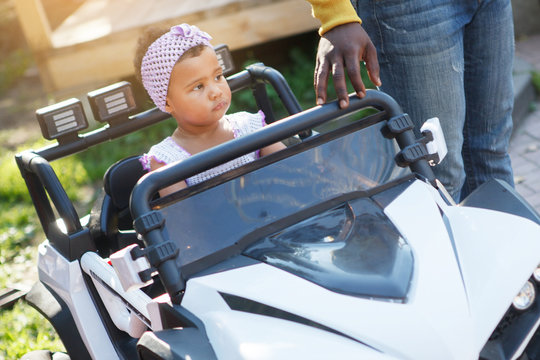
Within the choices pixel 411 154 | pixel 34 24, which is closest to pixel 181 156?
pixel 411 154

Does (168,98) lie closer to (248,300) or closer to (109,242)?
(109,242)

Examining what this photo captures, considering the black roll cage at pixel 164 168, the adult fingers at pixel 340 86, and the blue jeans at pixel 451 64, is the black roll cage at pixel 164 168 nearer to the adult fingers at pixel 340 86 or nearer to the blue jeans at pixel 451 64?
the adult fingers at pixel 340 86

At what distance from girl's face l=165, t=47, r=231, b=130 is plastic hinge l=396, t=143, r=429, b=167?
0.70 m

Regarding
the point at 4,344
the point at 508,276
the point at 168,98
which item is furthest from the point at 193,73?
the point at 4,344

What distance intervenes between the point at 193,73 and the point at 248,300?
3.24 ft

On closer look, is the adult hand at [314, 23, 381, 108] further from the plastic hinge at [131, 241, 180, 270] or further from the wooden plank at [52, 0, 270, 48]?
the wooden plank at [52, 0, 270, 48]

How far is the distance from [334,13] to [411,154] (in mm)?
482

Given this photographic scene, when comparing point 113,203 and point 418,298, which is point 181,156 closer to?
point 113,203

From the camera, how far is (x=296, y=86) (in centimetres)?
574

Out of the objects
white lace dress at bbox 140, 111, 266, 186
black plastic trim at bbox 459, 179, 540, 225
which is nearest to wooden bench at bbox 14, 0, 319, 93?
white lace dress at bbox 140, 111, 266, 186

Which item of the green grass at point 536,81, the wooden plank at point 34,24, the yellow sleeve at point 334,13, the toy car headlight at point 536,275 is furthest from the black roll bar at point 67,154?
the wooden plank at point 34,24

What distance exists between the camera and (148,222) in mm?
1706

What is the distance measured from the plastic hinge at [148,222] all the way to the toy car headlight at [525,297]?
2.86 ft

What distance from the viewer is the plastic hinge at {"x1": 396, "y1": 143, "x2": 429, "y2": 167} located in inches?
75.6
